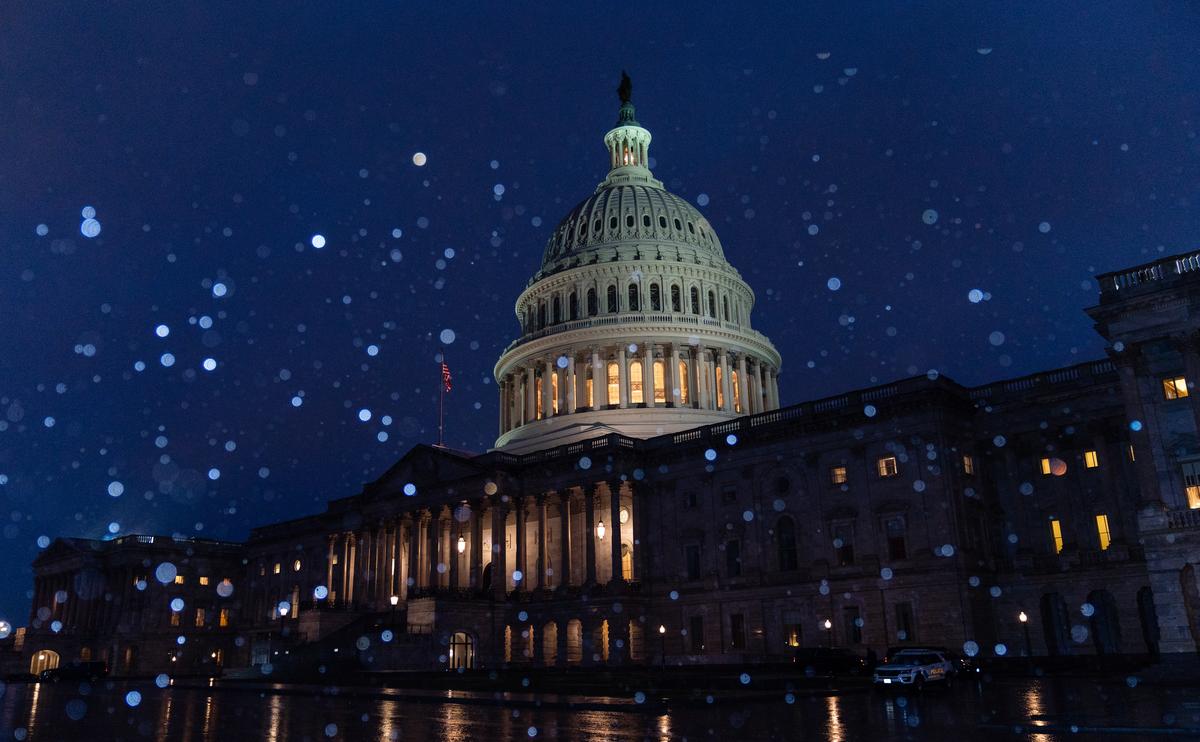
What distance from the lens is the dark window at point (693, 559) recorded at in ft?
213

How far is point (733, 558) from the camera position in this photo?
2493 inches

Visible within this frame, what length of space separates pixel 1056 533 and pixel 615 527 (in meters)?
28.1

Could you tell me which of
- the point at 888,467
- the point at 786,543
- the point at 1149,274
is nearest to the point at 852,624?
the point at 786,543

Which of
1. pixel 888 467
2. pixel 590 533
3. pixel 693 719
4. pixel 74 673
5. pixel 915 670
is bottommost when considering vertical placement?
pixel 693 719

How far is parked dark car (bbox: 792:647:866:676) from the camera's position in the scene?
150 feet

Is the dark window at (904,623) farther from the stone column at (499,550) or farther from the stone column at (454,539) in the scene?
the stone column at (454,539)

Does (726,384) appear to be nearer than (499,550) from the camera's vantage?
No

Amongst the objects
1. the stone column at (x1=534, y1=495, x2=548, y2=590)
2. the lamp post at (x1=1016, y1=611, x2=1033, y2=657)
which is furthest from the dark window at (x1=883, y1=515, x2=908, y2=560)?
the stone column at (x1=534, y1=495, x2=548, y2=590)

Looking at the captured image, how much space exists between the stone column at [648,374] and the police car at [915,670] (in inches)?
2068

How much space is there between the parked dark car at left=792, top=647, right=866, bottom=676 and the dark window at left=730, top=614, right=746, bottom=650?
14.0 metres

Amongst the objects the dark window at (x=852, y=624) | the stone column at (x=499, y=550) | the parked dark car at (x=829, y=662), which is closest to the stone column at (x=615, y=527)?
the stone column at (x=499, y=550)

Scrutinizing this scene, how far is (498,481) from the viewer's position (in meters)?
72.4

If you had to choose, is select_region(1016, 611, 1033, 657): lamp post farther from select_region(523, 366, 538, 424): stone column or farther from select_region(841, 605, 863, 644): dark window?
select_region(523, 366, 538, 424): stone column

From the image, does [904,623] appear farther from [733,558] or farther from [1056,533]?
[733,558]
